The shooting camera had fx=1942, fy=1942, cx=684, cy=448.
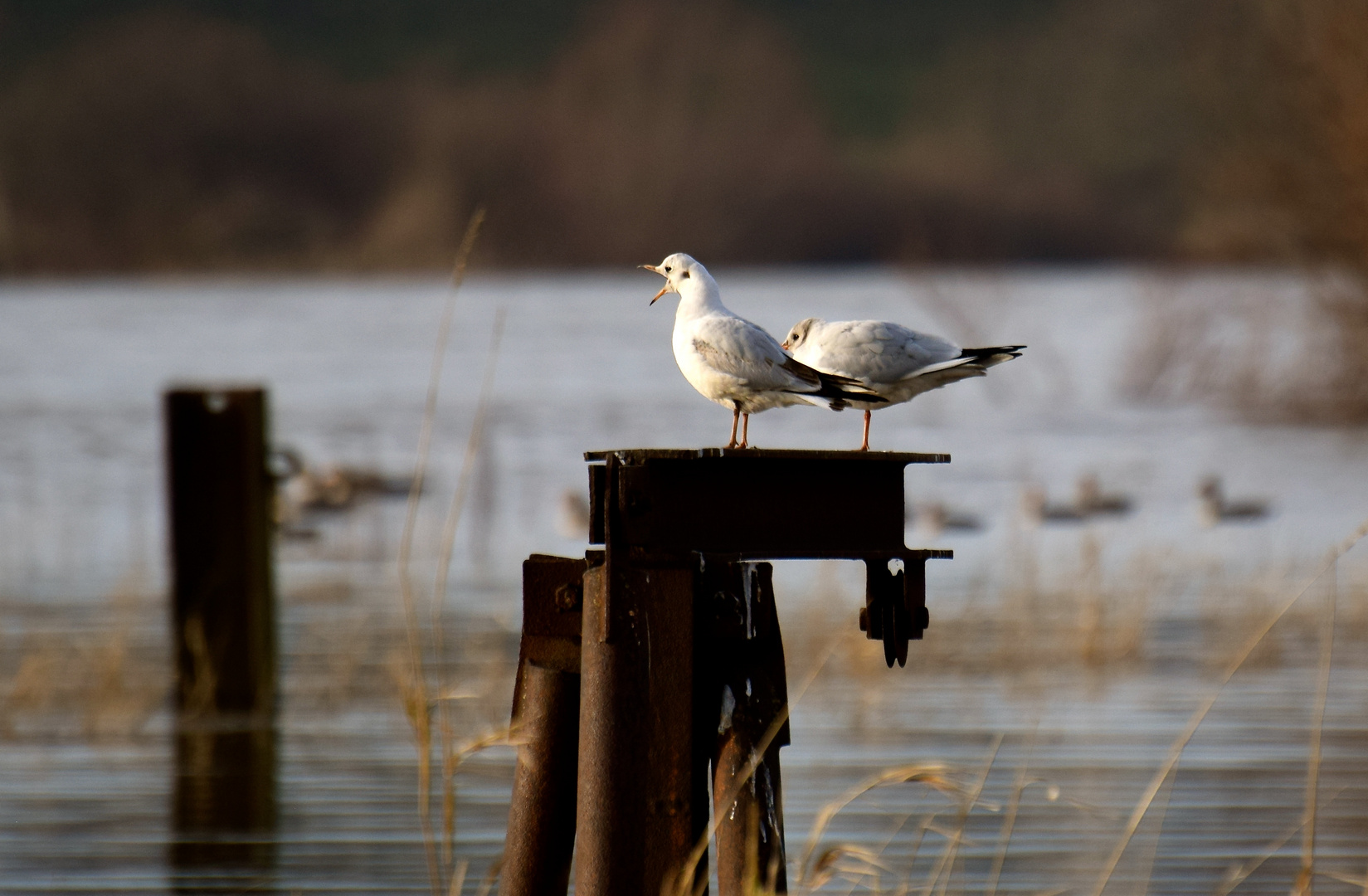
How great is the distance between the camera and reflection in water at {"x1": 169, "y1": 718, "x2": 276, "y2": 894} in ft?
21.6

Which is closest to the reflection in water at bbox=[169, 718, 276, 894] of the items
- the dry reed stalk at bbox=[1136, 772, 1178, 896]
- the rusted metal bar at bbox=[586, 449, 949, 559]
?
the dry reed stalk at bbox=[1136, 772, 1178, 896]

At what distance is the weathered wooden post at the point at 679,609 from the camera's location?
3.89 metres

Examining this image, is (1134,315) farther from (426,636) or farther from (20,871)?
(20,871)

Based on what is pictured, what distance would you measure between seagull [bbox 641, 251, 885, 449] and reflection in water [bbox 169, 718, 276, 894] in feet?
10.5

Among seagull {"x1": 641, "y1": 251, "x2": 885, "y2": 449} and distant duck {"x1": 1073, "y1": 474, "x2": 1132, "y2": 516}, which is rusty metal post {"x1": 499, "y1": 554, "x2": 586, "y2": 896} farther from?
distant duck {"x1": 1073, "y1": 474, "x2": 1132, "y2": 516}

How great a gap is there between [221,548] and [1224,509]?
11137 millimetres

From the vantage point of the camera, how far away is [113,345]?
135 feet

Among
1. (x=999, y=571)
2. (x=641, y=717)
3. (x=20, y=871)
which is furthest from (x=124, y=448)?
(x=641, y=717)

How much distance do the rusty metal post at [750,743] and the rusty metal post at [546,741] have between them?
0.33m

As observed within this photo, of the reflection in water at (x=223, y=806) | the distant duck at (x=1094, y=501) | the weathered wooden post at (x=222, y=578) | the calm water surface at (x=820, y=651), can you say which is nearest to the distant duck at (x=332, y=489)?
the calm water surface at (x=820, y=651)

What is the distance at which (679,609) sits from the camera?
3881 mm

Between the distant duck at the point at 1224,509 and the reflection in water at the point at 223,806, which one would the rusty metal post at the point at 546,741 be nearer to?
the reflection in water at the point at 223,806

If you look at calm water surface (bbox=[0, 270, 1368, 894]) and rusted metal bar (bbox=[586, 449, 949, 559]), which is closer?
rusted metal bar (bbox=[586, 449, 949, 559])

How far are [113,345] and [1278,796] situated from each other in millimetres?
36824
